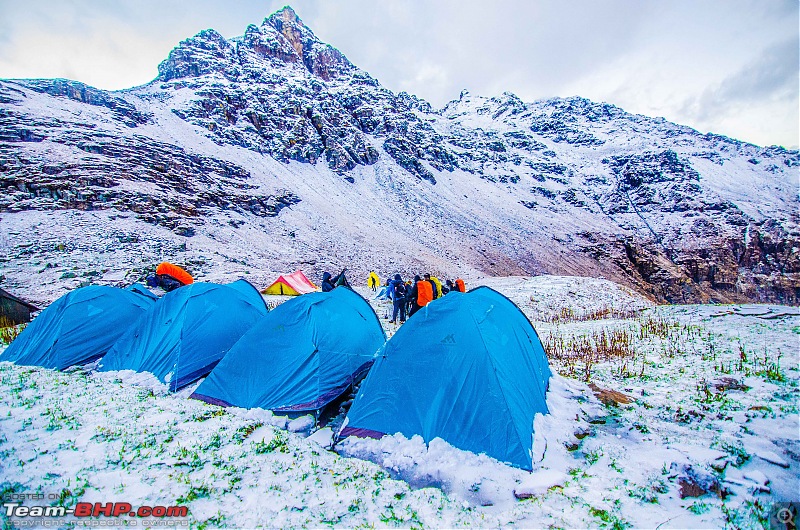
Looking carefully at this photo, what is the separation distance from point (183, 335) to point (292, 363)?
97.3 inches

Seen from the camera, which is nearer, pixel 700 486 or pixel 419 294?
pixel 700 486

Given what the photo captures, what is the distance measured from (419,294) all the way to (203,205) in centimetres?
2641

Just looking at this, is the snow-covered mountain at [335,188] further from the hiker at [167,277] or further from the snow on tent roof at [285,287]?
the hiker at [167,277]

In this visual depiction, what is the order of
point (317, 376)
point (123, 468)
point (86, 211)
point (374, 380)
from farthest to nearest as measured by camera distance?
point (86, 211) → point (317, 376) → point (374, 380) → point (123, 468)

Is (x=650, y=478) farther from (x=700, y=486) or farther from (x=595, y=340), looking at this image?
(x=595, y=340)

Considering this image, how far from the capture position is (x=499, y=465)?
3.71 metres

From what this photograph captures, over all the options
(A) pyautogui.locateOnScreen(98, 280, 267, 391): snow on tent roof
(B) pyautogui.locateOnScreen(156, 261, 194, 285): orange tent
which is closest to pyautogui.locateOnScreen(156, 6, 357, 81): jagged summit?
(B) pyautogui.locateOnScreen(156, 261, 194, 285): orange tent

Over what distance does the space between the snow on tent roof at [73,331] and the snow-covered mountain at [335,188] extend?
35.6 ft

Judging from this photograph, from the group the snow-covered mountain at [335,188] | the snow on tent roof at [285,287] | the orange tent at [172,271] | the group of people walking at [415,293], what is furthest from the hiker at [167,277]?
the snow-covered mountain at [335,188]

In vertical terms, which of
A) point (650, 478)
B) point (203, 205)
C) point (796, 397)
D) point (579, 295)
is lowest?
point (650, 478)

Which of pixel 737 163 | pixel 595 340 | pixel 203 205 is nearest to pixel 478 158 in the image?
pixel 203 205

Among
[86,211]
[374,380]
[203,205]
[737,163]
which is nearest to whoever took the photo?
[374,380]

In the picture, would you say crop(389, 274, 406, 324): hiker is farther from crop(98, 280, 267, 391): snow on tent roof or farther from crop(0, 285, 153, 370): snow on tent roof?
crop(0, 285, 153, 370): snow on tent roof

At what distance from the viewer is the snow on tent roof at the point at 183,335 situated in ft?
20.8
